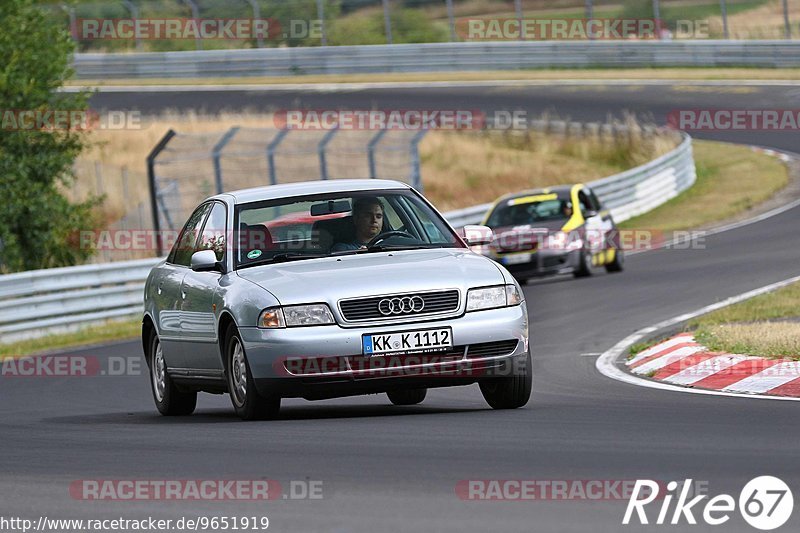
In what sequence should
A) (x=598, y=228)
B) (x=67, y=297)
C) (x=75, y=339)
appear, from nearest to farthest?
(x=75, y=339) → (x=67, y=297) → (x=598, y=228)

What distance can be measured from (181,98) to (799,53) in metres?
18.7

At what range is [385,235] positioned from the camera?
10430 mm

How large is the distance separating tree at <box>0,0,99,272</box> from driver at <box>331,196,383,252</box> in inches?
626

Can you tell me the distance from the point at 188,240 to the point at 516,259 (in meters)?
12.0

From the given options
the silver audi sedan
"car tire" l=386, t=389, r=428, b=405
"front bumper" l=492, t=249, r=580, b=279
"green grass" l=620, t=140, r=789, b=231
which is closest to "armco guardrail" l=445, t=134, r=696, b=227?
"green grass" l=620, t=140, r=789, b=231

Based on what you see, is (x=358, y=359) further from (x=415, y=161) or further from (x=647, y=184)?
(x=647, y=184)

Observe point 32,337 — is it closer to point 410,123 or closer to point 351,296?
point 351,296

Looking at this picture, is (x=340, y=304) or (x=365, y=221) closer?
(x=340, y=304)

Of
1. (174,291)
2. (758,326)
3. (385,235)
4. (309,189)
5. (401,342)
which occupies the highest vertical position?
(309,189)

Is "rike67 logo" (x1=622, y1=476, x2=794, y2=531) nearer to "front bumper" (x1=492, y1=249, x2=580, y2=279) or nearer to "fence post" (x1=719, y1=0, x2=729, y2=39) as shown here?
"front bumper" (x1=492, y1=249, x2=580, y2=279)

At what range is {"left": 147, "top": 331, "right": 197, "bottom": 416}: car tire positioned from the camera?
11.4 m

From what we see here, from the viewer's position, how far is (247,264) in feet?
33.7

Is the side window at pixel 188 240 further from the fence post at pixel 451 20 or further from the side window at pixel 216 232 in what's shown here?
the fence post at pixel 451 20

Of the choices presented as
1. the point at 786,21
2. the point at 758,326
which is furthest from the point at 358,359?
the point at 786,21
